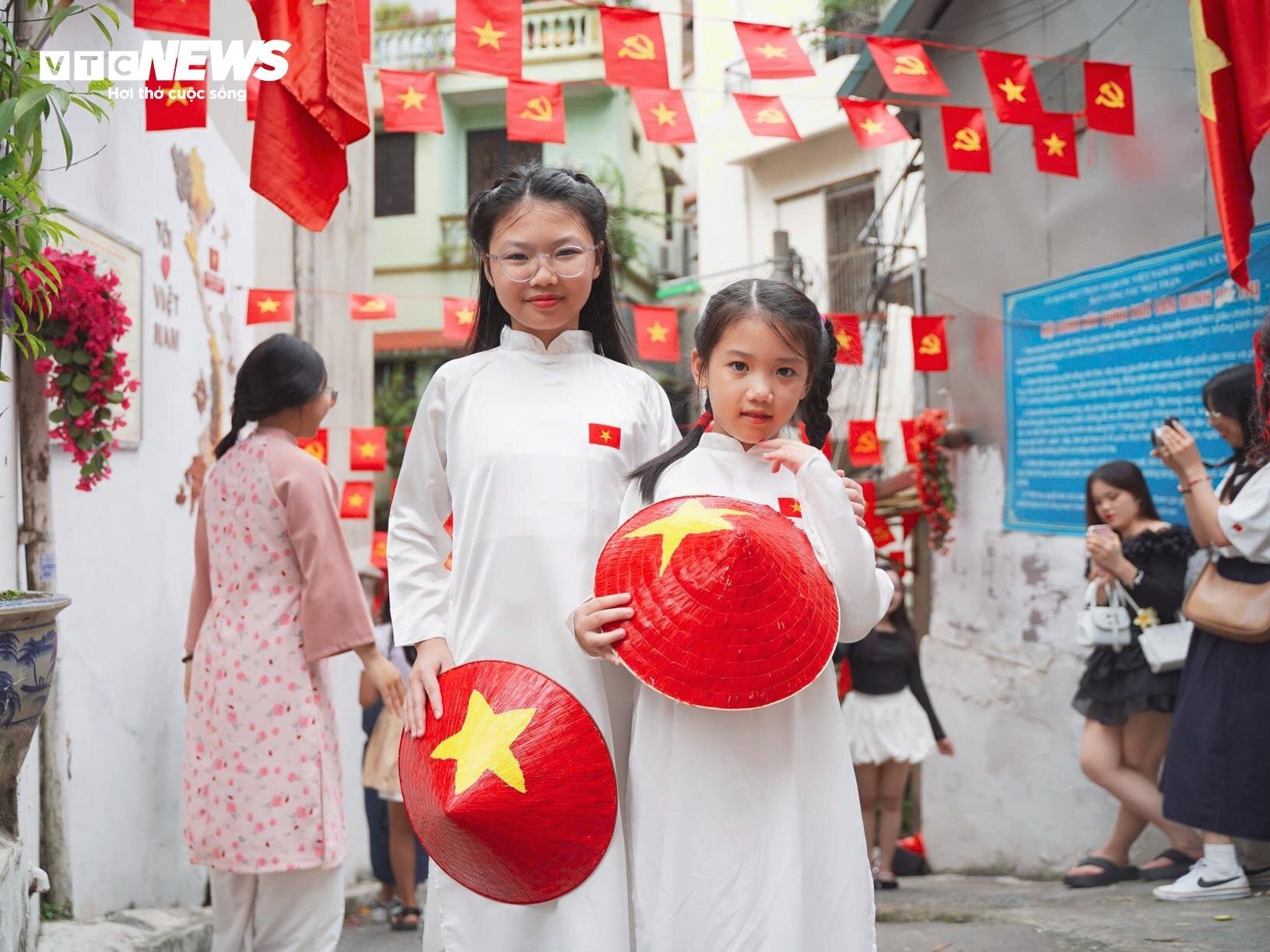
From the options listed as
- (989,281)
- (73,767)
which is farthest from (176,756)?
(989,281)

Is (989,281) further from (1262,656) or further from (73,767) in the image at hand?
(73,767)

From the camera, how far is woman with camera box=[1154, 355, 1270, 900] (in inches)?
152

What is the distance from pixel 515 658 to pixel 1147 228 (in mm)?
4048

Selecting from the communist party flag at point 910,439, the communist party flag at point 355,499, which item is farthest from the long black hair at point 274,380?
the communist party flag at point 910,439

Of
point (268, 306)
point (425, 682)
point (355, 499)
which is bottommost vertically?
point (425, 682)

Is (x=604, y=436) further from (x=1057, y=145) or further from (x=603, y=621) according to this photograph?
(x=1057, y=145)

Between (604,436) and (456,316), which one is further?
(456,316)

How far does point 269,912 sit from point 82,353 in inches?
61.8

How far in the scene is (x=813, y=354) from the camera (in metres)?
2.28

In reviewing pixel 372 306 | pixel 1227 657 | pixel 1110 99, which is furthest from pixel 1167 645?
pixel 372 306

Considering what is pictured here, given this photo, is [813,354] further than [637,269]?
No

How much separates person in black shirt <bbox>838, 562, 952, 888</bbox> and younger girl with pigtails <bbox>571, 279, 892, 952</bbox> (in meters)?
3.98

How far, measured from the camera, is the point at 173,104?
4094 mm

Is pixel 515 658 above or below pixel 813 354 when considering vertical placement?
below
